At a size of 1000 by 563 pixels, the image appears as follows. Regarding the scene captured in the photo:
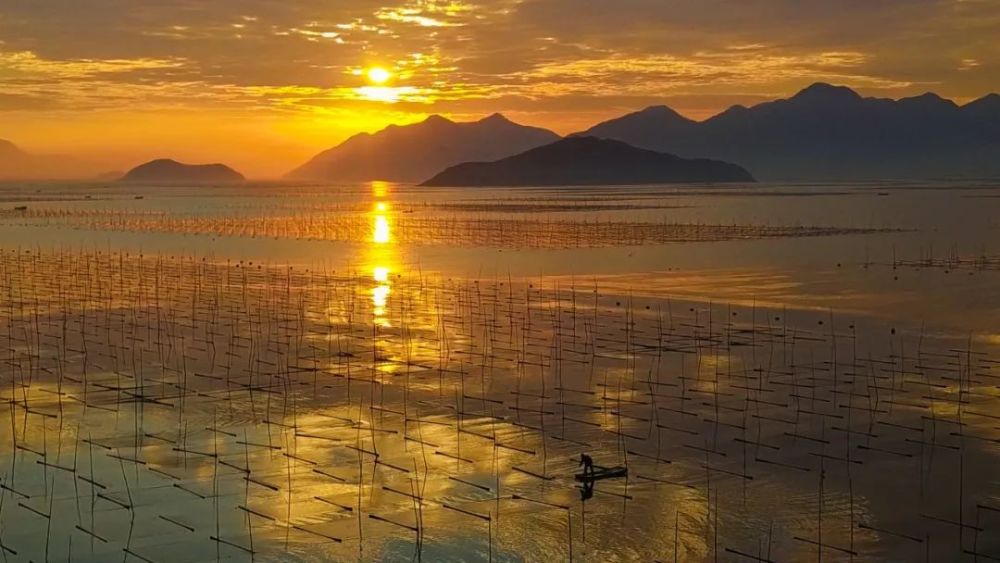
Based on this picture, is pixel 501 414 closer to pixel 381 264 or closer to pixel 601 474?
pixel 601 474

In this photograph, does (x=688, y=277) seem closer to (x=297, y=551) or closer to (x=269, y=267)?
(x=269, y=267)

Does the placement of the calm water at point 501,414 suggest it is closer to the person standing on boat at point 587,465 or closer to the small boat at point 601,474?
the small boat at point 601,474

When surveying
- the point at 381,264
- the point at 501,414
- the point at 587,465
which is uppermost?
the point at 381,264

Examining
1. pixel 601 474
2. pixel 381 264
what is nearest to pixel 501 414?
pixel 601 474

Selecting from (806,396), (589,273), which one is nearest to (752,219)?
(589,273)

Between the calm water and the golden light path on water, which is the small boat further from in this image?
the golden light path on water

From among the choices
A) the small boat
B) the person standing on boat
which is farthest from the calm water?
the person standing on boat
